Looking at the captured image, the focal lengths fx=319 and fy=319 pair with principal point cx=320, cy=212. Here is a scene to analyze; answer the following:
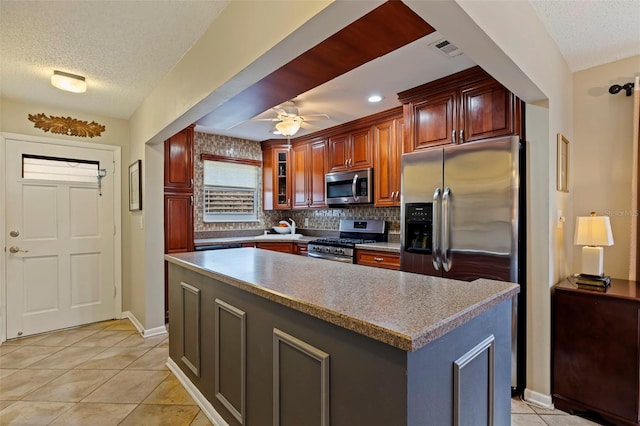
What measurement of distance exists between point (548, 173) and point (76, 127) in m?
4.45

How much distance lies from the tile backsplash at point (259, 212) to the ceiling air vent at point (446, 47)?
2.03 metres

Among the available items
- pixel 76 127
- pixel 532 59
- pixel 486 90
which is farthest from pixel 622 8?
pixel 76 127

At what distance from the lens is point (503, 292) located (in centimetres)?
125

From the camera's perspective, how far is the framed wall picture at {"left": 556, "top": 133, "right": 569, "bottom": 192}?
7.35 feet

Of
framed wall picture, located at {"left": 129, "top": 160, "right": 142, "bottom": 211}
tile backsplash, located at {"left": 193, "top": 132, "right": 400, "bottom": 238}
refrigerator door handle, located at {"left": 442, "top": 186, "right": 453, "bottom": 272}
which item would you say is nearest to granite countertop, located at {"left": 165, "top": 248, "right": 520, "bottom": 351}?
refrigerator door handle, located at {"left": 442, "top": 186, "right": 453, "bottom": 272}

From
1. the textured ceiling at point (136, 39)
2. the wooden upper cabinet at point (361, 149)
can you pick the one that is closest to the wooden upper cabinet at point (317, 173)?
the wooden upper cabinet at point (361, 149)

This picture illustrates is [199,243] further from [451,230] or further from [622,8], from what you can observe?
[622,8]

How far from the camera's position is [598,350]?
196 cm

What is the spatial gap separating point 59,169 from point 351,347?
3898mm

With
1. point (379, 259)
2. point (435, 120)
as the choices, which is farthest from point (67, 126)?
point (435, 120)

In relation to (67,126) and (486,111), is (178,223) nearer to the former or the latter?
(67,126)

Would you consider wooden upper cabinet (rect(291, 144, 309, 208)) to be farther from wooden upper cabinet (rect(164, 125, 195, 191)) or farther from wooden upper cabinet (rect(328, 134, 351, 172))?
wooden upper cabinet (rect(164, 125, 195, 191))

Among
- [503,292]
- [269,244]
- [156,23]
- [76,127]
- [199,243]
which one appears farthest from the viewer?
[269,244]

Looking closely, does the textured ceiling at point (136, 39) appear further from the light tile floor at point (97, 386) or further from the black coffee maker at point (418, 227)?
the light tile floor at point (97, 386)
